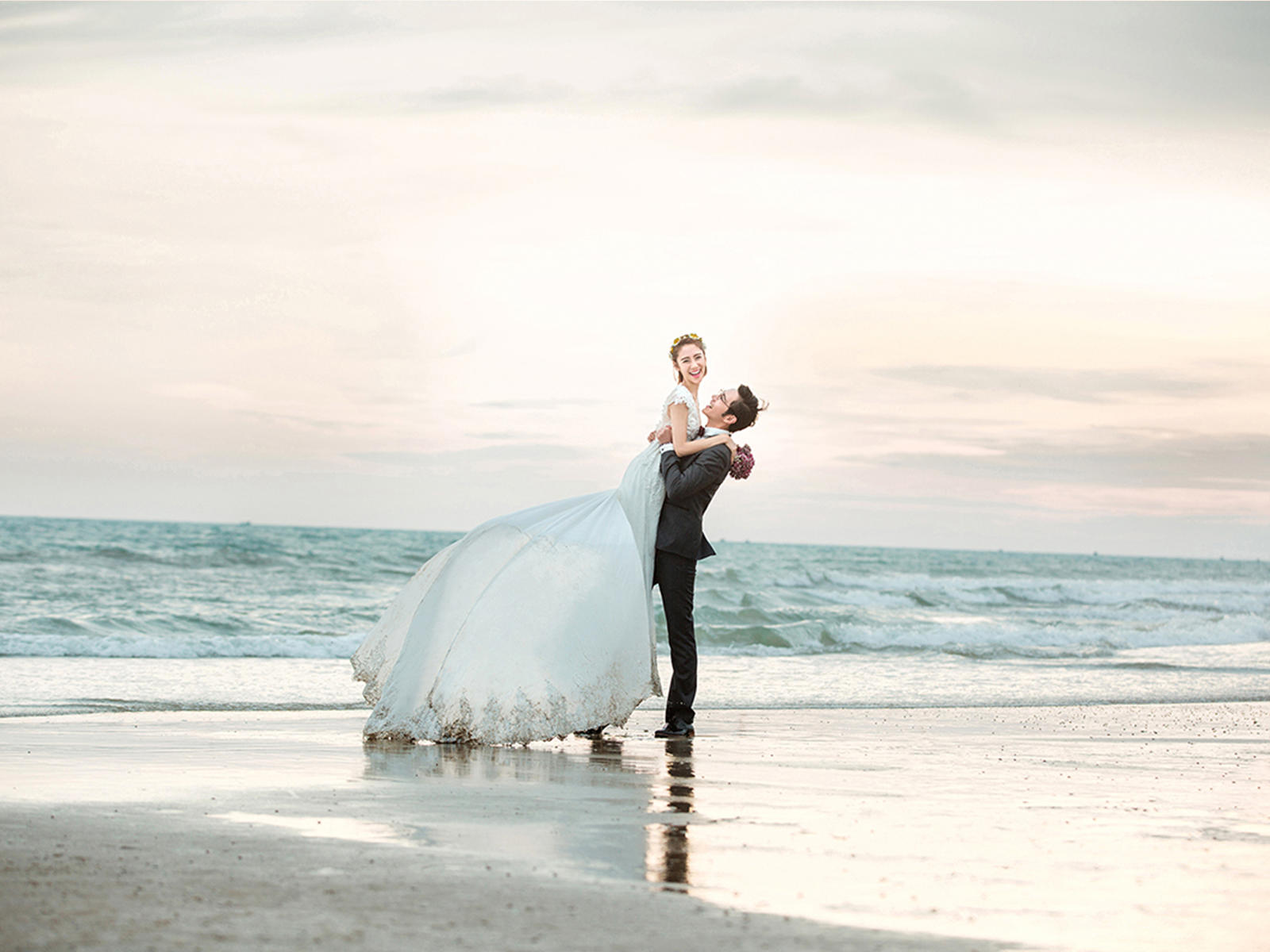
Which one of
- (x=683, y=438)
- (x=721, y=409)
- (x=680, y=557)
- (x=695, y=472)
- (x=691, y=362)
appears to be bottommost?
(x=680, y=557)

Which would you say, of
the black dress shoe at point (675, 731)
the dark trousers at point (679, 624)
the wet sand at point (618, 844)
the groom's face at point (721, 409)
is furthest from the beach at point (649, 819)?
the groom's face at point (721, 409)

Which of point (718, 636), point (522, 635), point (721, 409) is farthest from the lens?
point (718, 636)

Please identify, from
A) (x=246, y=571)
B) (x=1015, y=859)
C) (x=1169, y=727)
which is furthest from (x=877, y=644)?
(x=246, y=571)

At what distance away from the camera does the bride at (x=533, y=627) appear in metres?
7.24

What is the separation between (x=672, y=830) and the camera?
4871 mm

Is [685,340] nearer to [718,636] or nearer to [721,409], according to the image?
[721,409]

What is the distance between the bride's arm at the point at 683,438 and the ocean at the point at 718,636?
306 cm

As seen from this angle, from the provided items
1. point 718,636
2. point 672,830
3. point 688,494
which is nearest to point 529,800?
point 672,830

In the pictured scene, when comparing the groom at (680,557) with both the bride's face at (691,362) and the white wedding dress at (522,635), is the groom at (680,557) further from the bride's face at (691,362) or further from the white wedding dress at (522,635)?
the bride's face at (691,362)

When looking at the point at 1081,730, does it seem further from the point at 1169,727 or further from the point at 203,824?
the point at 203,824

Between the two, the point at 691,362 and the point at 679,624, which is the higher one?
the point at 691,362

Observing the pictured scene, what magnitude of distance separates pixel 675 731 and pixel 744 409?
208 cm

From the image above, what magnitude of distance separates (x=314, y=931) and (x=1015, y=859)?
2451mm

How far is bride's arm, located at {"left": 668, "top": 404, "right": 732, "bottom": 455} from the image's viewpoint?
8000 millimetres
